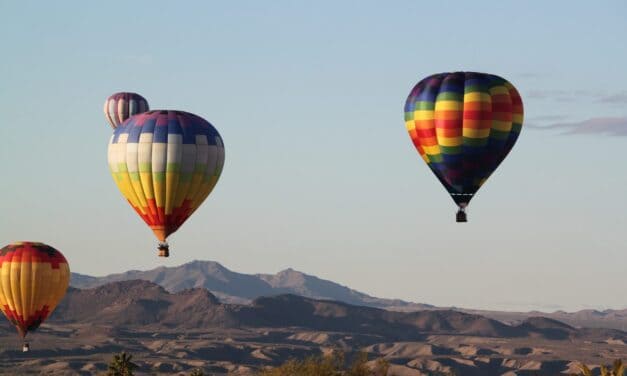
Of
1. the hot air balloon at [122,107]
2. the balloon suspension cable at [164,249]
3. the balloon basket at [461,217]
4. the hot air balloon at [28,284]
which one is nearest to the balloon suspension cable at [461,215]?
the balloon basket at [461,217]

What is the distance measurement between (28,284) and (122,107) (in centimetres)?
4323

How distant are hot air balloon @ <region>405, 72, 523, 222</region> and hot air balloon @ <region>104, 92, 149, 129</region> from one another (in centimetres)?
6923

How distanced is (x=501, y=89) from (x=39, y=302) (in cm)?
4736

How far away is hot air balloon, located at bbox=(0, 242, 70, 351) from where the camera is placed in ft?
391

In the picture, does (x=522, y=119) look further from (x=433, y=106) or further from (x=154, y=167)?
(x=154, y=167)

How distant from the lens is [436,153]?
307ft

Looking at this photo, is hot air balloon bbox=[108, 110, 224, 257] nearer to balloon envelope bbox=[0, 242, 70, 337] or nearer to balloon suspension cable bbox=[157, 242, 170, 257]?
balloon suspension cable bbox=[157, 242, 170, 257]

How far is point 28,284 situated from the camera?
119m

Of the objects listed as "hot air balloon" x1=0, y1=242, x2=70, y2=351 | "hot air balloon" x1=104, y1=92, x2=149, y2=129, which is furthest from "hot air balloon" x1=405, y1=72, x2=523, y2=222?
"hot air balloon" x1=104, y1=92, x2=149, y2=129

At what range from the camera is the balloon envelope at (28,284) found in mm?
119188

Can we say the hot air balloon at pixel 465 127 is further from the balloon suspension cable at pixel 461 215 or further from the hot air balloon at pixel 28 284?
the hot air balloon at pixel 28 284

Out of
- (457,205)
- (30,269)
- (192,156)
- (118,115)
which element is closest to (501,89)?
(457,205)

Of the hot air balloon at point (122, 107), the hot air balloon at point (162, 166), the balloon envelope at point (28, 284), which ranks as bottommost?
the balloon envelope at point (28, 284)

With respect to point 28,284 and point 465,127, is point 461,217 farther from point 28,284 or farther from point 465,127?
point 28,284
